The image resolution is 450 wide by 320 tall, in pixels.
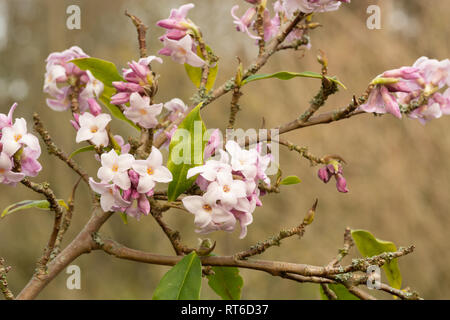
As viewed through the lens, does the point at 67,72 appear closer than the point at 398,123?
Yes

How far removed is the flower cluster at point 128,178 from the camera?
0.32m

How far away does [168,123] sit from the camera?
1.41 feet

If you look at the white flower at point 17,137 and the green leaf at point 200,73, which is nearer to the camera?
the white flower at point 17,137

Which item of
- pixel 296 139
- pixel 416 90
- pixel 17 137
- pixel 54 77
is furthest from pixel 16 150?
pixel 296 139

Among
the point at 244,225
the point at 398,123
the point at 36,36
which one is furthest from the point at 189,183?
the point at 36,36

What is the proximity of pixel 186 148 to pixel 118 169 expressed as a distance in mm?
53

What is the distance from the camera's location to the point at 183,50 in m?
0.40

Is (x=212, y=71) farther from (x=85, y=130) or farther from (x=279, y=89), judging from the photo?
(x=279, y=89)

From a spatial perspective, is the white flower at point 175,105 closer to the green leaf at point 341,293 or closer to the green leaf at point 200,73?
the green leaf at point 200,73

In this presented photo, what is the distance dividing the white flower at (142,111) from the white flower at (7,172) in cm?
9

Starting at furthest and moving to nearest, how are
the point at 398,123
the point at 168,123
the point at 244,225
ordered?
the point at 398,123 → the point at 168,123 → the point at 244,225

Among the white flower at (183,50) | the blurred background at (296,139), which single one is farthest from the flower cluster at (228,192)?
the blurred background at (296,139)

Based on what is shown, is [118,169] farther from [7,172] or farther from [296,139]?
[296,139]

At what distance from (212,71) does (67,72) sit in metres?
0.13
